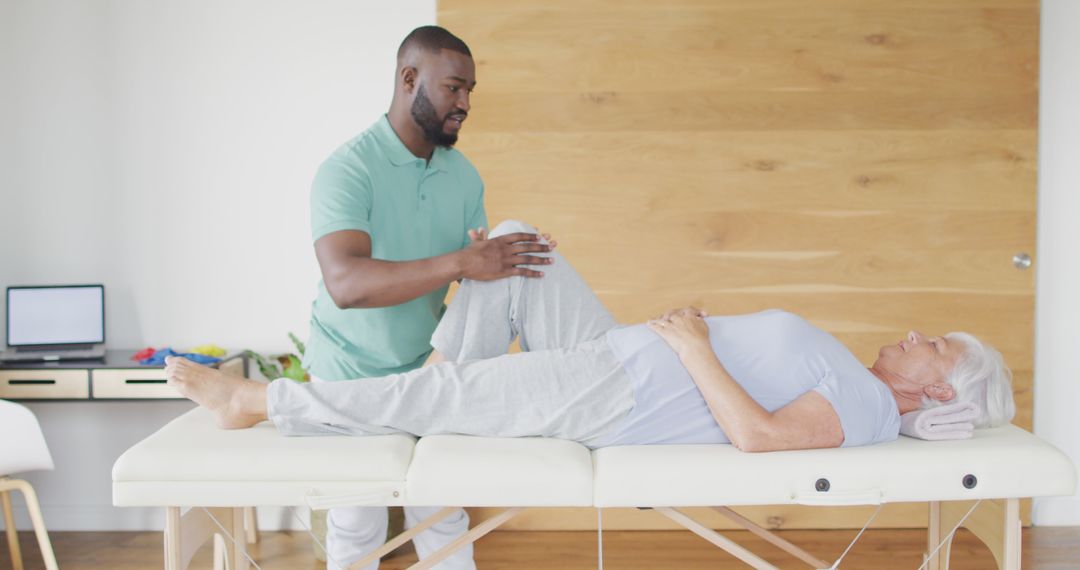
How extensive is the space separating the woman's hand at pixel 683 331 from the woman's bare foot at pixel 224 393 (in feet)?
2.46

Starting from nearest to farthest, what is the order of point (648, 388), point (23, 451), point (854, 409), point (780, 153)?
1. point (854, 409)
2. point (648, 388)
3. point (23, 451)
4. point (780, 153)

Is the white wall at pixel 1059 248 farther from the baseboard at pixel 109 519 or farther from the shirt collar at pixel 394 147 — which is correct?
the baseboard at pixel 109 519

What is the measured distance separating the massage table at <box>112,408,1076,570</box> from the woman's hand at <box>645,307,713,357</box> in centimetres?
22

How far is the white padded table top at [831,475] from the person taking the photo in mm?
1590

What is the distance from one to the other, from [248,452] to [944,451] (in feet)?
3.86

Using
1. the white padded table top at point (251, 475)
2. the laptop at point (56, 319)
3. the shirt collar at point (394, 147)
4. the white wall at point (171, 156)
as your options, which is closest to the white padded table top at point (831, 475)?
the white padded table top at point (251, 475)

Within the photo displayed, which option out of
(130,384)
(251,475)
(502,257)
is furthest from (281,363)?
(251,475)

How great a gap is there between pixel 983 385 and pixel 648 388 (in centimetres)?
65

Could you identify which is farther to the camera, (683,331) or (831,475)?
(683,331)

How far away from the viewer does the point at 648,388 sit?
181cm

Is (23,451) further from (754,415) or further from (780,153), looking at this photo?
(780,153)

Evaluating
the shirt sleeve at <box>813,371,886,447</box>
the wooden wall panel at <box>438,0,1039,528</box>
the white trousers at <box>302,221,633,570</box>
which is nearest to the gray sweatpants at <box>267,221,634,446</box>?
the white trousers at <box>302,221,633,570</box>

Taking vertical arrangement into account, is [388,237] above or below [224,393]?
above

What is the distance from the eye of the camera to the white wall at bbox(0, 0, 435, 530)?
3178mm
